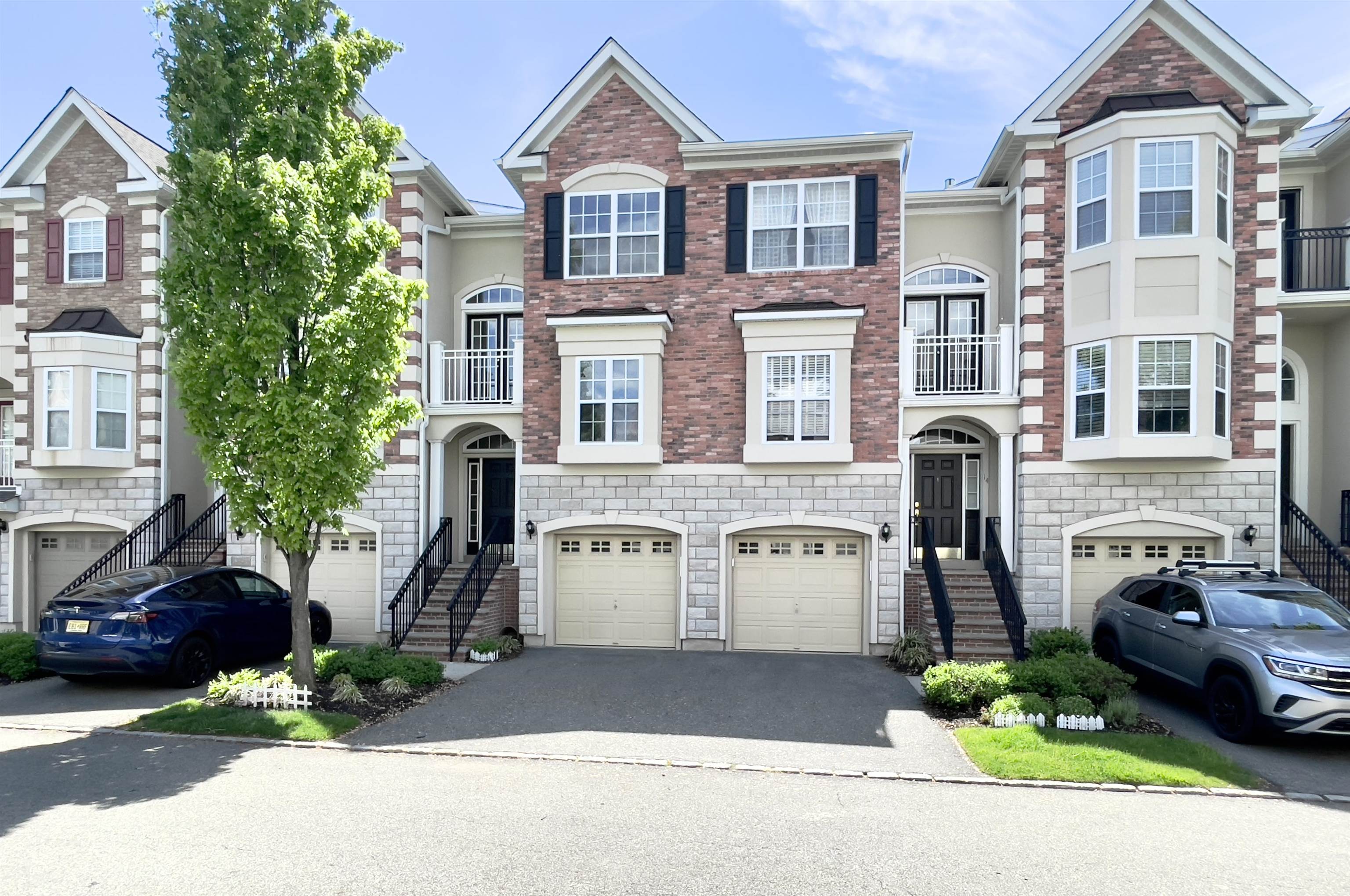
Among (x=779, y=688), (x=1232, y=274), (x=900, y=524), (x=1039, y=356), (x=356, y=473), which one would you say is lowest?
(x=779, y=688)

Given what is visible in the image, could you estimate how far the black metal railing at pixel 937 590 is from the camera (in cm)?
1216

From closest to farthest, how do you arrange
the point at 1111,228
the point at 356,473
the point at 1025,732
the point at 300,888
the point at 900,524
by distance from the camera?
the point at 300,888
the point at 1025,732
the point at 356,473
the point at 1111,228
the point at 900,524

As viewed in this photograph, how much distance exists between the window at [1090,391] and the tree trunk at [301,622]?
12.1m

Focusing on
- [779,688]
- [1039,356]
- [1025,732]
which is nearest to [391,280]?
[779,688]

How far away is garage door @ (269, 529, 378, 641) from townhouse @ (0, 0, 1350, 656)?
0.21 ft

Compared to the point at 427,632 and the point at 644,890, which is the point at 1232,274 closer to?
the point at 644,890

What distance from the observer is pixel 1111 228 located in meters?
13.2

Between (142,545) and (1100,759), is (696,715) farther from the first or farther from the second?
(142,545)

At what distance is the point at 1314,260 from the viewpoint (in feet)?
48.9

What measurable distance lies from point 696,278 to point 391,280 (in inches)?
249

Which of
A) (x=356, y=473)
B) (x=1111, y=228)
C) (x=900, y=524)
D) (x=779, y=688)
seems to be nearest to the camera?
(x=356, y=473)

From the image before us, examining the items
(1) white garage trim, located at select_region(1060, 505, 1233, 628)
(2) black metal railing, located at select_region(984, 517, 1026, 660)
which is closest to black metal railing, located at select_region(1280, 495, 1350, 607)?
(1) white garage trim, located at select_region(1060, 505, 1233, 628)

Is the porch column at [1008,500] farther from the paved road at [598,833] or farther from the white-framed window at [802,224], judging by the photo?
the paved road at [598,833]

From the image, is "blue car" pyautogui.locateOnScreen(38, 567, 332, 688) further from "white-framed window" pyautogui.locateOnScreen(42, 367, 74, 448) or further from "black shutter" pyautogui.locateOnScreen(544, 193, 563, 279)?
"black shutter" pyautogui.locateOnScreen(544, 193, 563, 279)
